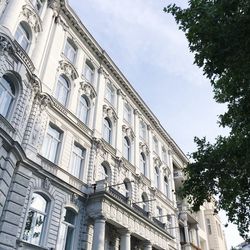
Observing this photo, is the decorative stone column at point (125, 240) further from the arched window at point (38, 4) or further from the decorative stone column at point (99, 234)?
the arched window at point (38, 4)

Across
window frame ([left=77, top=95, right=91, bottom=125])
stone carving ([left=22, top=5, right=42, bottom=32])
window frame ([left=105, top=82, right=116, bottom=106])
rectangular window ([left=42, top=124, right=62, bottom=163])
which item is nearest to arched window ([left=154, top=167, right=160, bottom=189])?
window frame ([left=105, top=82, right=116, bottom=106])

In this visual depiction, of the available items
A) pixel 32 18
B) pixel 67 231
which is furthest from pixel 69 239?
pixel 32 18

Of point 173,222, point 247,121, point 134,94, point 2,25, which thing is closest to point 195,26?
point 247,121

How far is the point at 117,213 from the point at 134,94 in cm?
1495

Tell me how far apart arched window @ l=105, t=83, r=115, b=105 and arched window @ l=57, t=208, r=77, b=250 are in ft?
37.9

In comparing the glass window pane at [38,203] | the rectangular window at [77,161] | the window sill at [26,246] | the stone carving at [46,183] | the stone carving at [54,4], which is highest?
the stone carving at [54,4]

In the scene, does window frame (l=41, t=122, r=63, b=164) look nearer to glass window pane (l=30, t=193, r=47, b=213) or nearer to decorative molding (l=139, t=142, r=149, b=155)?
glass window pane (l=30, t=193, r=47, b=213)

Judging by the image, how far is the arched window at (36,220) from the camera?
1384 cm

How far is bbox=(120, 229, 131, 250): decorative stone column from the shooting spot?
17.7 m

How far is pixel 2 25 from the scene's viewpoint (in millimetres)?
14445

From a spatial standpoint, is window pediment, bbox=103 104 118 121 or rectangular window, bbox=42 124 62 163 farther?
window pediment, bbox=103 104 118 121

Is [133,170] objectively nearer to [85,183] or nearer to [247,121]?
[85,183]

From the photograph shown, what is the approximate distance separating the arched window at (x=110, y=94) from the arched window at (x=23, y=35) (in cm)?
943

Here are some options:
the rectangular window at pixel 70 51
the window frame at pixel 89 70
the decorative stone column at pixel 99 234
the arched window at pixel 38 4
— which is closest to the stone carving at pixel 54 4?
the arched window at pixel 38 4
